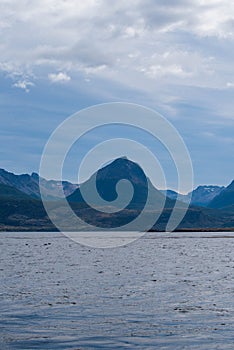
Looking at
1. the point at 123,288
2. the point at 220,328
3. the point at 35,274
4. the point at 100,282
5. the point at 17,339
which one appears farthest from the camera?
the point at 35,274

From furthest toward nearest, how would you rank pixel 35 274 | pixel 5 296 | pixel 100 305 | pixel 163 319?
1. pixel 35 274
2. pixel 5 296
3. pixel 100 305
4. pixel 163 319

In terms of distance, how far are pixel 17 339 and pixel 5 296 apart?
22.6 m

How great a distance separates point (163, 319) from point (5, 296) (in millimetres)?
21321

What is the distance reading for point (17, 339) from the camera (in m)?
38.2

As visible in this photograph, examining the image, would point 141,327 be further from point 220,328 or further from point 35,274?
point 35,274

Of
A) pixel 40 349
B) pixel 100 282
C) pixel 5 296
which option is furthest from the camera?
pixel 100 282

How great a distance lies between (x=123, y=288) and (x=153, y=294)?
6.82 metres

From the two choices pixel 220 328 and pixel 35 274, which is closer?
pixel 220 328

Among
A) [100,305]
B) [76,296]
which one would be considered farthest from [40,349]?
[76,296]

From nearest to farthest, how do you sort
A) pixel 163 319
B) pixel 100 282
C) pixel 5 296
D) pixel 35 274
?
pixel 163 319, pixel 5 296, pixel 100 282, pixel 35 274

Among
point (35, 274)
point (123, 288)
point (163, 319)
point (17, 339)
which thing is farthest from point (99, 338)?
point (35, 274)

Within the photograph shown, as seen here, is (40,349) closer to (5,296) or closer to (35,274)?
(5,296)

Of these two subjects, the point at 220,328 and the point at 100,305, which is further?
the point at 100,305

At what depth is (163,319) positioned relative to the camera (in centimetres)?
4575
